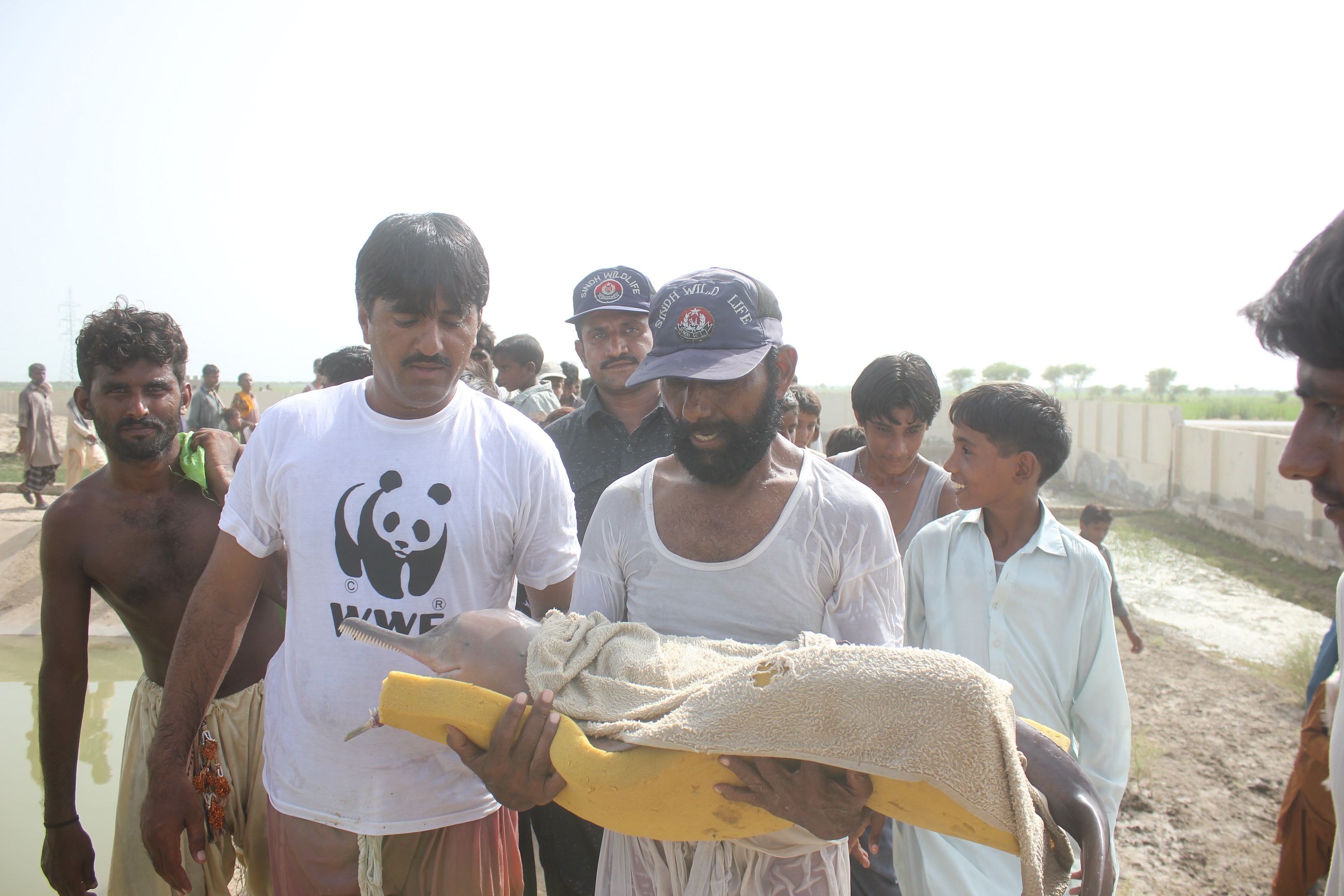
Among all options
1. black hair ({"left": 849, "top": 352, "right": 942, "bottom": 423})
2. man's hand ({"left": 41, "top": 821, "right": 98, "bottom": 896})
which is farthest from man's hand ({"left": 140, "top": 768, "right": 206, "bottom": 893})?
black hair ({"left": 849, "top": 352, "right": 942, "bottom": 423})

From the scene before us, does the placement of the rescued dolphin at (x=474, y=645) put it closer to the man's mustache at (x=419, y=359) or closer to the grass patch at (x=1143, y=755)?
the man's mustache at (x=419, y=359)

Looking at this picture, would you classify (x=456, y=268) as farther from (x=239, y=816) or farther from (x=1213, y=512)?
(x=1213, y=512)

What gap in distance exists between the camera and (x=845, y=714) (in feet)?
4.22

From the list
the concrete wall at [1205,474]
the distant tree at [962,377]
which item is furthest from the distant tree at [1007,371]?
the concrete wall at [1205,474]

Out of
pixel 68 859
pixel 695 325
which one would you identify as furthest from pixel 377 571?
pixel 68 859

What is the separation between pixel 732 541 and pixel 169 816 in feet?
5.47

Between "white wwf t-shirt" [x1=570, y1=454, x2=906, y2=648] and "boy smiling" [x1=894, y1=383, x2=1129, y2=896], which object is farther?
"boy smiling" [x1=894, y1=383, x2=1129, y2=896]

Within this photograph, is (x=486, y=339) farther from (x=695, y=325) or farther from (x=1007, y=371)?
(x=1007, y=371)

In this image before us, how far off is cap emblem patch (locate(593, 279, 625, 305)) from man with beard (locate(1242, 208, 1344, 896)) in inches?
108

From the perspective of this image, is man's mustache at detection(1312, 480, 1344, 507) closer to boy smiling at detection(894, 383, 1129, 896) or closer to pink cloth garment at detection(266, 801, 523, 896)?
boy smiling at detection(894, 383, 1129, 896)

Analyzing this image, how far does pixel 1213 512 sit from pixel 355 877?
14.8 meters

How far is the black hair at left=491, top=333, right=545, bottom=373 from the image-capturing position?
6.89 m

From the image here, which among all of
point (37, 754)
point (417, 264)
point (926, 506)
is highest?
point (417, 264)

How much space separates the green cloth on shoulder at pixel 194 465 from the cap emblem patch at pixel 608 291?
176cm
